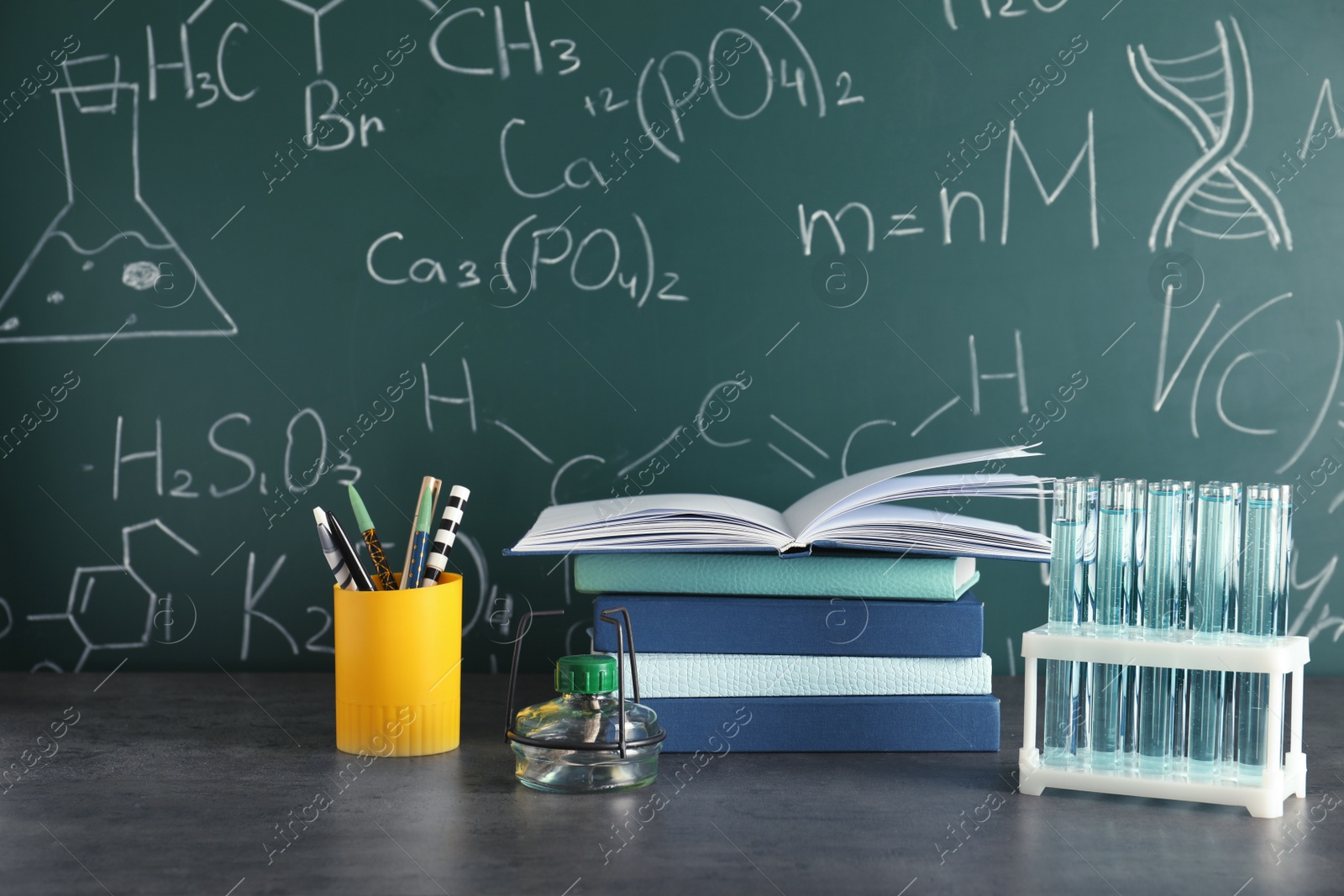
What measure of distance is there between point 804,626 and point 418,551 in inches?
13.6

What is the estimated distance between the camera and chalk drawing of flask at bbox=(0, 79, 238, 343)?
48.2 inches

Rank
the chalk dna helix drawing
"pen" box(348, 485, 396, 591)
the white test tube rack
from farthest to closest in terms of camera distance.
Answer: the chalk dna helix drawing < "pen" box(348, 485, 396, 591) < the white test tube rack

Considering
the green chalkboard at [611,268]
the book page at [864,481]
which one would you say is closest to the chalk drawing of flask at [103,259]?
the green chalkboard at [611,268]

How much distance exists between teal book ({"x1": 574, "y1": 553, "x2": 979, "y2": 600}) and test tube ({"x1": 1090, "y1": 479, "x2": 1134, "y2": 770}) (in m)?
0.13

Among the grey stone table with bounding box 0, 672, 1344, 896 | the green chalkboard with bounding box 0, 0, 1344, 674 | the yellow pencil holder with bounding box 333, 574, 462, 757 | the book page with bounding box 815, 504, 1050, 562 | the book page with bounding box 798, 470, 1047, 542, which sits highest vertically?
the green chalkboard with bounding box 0, 0, 1344, 674

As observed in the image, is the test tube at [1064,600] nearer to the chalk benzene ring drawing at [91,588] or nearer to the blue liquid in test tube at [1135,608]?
the blue liquid in test tube at [1135,608]

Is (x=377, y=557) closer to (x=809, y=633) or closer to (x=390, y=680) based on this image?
(x=390, y=680)

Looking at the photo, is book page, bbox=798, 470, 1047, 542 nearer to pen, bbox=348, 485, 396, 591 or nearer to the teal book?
the teal book

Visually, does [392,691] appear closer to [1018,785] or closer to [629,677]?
[629,677]

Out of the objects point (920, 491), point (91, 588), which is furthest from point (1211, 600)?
point (91, 588)

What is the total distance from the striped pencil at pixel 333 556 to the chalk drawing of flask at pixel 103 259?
1.29ft

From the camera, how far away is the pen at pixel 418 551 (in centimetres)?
99

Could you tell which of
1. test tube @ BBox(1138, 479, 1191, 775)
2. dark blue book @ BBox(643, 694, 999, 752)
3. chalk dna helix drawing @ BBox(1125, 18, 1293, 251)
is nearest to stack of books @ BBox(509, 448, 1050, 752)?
dark blue book @ BBox(643, 694, 999, 752)

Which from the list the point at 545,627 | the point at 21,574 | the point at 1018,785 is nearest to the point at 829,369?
the point at 545,627
